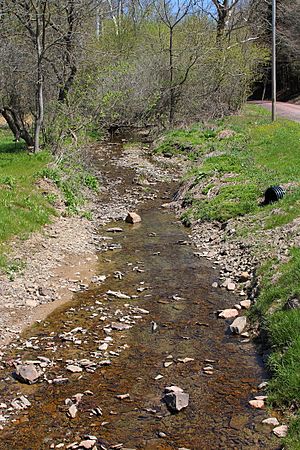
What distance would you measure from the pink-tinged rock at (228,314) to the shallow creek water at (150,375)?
15cm

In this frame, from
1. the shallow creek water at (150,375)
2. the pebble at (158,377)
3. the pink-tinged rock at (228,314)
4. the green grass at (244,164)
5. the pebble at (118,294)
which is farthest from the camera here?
the green grass at (244,164)

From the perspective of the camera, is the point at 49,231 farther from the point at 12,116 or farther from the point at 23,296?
the point at 12,116

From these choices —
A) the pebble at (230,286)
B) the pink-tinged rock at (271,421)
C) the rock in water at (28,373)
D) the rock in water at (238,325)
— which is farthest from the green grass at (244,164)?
the rock in water at (28,373)

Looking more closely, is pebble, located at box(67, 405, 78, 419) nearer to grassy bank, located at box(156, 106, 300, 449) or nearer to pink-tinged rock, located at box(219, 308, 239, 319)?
grassy bank, located at box(156, 106, 300, 449)

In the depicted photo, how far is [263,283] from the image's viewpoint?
→ 927 cm

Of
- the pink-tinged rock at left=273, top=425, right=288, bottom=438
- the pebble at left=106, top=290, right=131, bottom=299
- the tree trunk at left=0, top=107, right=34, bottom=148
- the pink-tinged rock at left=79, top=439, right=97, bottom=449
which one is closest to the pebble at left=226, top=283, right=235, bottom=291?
the pebble at left=106, top=290, right=131, bottom=299

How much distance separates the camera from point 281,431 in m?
5.79

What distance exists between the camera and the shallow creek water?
5.89 metres

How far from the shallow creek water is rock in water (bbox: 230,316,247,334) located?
0.14m

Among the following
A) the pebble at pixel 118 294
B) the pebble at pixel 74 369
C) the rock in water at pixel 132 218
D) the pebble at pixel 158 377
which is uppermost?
the rock in water at pixel 132 218

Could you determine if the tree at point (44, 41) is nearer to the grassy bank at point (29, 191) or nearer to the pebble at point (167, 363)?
the grassy bank at point (29, 191)

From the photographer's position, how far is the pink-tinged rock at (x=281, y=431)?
5.73m

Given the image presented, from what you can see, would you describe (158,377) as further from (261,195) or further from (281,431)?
(261,195)

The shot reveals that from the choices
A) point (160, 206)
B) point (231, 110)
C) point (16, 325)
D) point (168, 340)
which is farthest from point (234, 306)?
point (231, 110)
